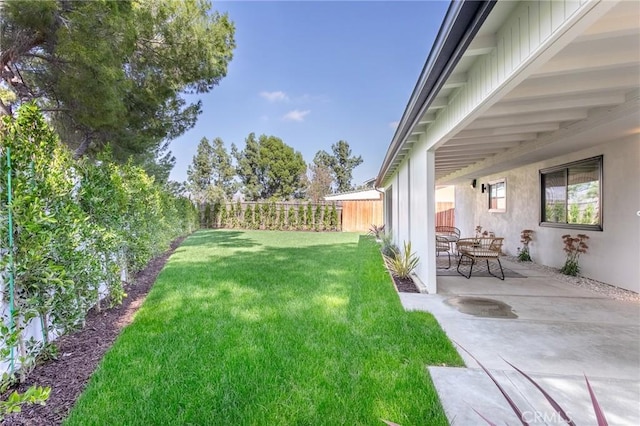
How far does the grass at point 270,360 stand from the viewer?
86.6 inches

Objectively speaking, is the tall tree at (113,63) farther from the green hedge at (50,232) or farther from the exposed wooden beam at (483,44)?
the exposed wooden beam at (483,44)

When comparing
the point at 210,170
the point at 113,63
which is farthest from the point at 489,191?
the point at 210,170

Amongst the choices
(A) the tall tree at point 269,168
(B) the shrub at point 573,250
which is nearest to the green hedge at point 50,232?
(B) the shrub at point 573,250

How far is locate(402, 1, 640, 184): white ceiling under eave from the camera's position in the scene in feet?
7.64

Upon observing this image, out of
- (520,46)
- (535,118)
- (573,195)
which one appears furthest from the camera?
(573,195)

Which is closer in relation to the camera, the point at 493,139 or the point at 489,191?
the point at 493,139

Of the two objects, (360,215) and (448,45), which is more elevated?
(448,45)

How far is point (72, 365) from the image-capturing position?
114 inches

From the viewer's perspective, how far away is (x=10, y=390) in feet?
8.02

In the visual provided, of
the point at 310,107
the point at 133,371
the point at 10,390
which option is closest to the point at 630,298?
the point at 133,371

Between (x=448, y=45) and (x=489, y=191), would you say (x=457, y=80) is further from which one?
(x=489, y=191)

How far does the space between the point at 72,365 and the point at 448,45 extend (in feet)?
13.7

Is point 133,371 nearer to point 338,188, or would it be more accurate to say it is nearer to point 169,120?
point 169,120

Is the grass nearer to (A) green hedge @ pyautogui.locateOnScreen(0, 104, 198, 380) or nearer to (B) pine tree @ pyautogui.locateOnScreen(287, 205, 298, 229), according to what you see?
(A) green hedge @ pyautogui.locateOnScreen(0, 104, 198, 380)
